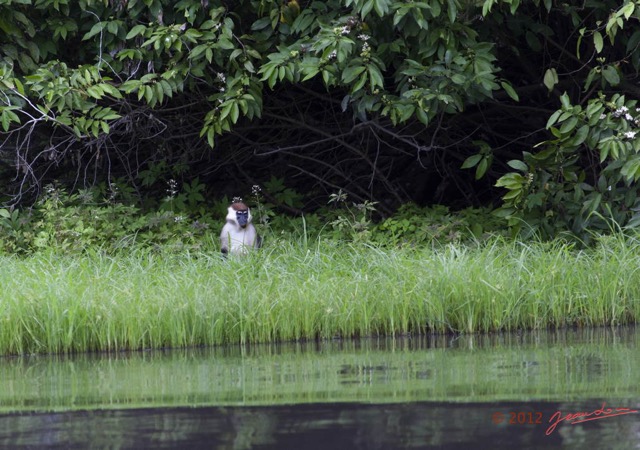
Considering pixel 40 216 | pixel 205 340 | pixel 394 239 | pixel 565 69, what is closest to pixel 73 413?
pixel 205 340

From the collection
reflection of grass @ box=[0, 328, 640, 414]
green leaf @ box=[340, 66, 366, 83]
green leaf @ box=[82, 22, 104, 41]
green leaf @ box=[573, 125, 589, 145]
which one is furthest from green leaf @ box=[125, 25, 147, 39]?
green leaf @ box=[573, 125, 589, 145]

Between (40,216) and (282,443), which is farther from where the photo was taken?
(40,216)

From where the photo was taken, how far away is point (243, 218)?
31.2 ft

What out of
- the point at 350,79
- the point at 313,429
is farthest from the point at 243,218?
the point at 313,429

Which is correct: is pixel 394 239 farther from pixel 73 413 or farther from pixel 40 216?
pixel 73 413

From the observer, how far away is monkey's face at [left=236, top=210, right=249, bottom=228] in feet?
31.2

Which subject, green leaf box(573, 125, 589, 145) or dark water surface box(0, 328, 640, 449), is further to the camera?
green leaf box(573, 125, 589, 145)

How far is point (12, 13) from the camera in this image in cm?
921

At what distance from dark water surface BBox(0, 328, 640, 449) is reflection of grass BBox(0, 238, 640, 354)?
1.07 feet

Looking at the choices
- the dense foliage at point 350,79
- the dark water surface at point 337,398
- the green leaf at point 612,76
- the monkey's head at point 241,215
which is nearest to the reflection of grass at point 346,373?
the dark water surface at point 337,398

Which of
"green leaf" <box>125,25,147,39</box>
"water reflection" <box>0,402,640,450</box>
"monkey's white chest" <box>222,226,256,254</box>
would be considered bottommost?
"water reflection" <box>0,402,640,450</box>

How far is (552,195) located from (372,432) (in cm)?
553

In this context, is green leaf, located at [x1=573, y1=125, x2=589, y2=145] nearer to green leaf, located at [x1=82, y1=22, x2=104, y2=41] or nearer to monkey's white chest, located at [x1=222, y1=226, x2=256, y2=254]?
monkey's white chest, located at [x1=222, y1=226, x2=256, y2=254]

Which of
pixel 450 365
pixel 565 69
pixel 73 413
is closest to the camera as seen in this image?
pixel 73 413
